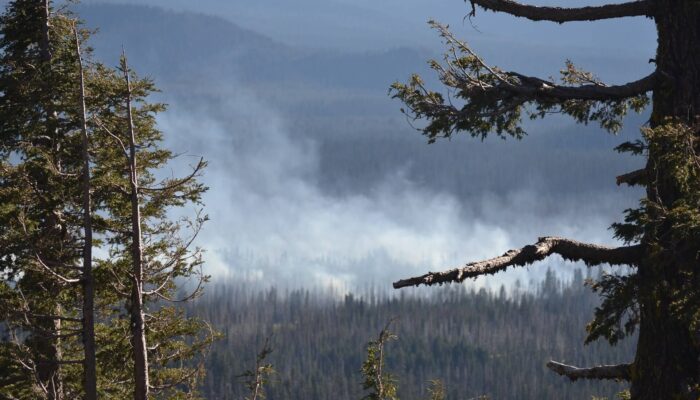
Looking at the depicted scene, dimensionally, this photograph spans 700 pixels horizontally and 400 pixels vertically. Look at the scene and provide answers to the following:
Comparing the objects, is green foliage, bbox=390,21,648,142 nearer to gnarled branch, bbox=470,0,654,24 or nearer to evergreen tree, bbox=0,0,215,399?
gnarled branch, bbox=470,0,654,24

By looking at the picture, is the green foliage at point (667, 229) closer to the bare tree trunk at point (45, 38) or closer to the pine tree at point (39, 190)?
the pine tree at point (39, 190)

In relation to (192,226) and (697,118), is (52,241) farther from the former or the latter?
(697,118)

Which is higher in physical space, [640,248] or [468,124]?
[468,124]

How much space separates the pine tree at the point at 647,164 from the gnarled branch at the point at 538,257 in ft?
0.05

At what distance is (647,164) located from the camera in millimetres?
9938

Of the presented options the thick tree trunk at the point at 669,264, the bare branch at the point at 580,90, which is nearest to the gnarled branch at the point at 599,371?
the thick tree trunk at the point at 669,264

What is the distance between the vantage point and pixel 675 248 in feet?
29.0

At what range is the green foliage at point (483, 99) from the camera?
10109 millimetres

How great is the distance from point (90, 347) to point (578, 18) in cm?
1340

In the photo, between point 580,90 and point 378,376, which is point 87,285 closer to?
point 378,376

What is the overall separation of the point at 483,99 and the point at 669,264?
8.88ft

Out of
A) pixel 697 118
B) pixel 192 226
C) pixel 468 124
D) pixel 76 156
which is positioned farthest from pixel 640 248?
pixel 76 156

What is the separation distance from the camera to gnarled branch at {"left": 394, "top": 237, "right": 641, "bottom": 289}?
7.61 m

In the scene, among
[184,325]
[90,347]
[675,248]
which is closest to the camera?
[675,248]
